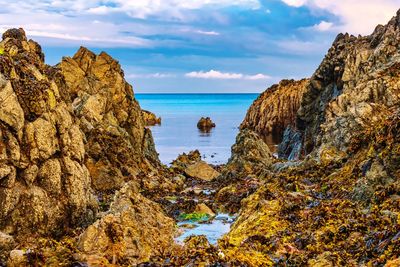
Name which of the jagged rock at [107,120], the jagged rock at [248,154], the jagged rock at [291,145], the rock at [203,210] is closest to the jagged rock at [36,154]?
the jagged rock at [107,120]

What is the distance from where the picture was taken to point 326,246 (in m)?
12.1

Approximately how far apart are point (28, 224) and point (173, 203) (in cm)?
1180

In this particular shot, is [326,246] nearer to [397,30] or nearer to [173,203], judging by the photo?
[173,203]

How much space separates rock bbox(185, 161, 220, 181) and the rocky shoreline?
14 cm

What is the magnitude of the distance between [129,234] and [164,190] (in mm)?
21701

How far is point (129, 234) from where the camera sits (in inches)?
556

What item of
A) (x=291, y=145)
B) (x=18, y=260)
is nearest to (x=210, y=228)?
(x=18, y=260)

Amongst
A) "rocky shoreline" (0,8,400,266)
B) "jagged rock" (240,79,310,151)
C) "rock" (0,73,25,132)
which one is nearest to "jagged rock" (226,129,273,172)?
"rocky shoreline" (0,8,400,266)

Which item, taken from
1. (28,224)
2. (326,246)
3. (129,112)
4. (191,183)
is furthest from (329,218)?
(129,112)

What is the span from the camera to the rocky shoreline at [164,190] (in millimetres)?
11195

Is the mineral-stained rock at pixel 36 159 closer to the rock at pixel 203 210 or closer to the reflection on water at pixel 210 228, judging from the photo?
the reflection on water at pixel 210 228

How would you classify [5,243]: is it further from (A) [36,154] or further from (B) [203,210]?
(B) [203,210]

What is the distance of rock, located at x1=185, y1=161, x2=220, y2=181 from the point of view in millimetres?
43594

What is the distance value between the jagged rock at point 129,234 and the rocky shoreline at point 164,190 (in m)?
0.05
